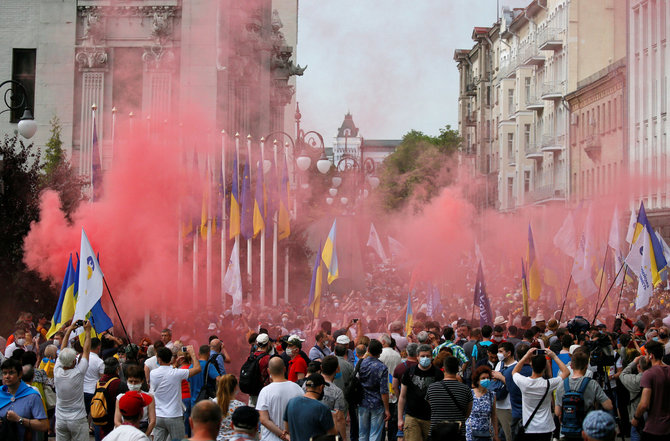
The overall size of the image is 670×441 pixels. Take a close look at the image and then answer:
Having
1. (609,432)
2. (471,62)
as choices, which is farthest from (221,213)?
(471,62)

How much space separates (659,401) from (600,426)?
4225mm

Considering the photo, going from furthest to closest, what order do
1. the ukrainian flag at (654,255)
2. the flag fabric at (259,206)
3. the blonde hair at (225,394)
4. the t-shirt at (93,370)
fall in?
the flag fabric at (259,206)
the ukrainian flag at (654,255)
the t-shirt at (93,370)
the blonde hair at (225,394)

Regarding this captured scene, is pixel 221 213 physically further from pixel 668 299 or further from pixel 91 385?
pixel 91 385

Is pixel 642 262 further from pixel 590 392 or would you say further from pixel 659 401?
pixel 590 392

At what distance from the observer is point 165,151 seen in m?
30.5

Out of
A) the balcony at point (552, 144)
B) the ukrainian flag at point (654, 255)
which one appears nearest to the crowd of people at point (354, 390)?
the ukrainian flag at point (654, 255)

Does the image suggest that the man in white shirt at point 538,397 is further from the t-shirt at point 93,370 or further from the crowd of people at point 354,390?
the t-shirt at point 93,370

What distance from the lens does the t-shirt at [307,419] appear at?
9141mm

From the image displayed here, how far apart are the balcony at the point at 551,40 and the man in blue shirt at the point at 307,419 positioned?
51.0 meters

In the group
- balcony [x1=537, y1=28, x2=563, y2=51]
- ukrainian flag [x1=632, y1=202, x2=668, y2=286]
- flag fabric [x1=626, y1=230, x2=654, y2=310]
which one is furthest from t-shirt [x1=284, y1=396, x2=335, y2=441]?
balcony [x1=537, y1=28, x2=563, y2=51]

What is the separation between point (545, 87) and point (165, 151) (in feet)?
114

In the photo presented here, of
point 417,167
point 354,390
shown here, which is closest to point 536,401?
point 354,390

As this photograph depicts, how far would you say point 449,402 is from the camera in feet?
34.2

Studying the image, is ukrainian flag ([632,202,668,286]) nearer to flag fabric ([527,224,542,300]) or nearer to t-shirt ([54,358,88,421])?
flag fabric ([527,224,542,300])
